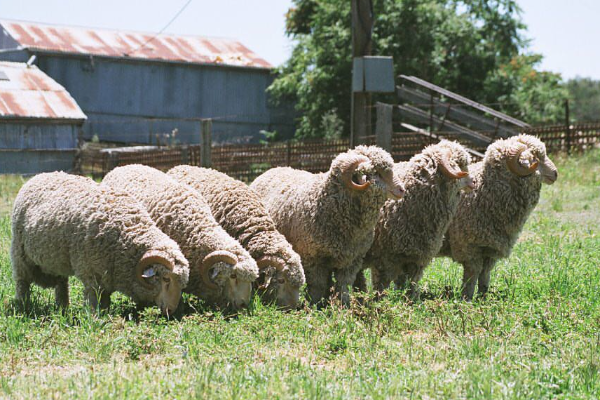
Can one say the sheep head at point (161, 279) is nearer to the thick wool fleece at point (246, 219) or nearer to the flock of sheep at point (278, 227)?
the flock of sheep at point (278, 227)

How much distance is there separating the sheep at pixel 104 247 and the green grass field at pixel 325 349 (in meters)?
0.28

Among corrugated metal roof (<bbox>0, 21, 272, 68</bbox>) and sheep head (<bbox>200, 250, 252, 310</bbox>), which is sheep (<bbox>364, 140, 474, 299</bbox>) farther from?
corrugated metal roof (<bbox>0, 21, 272, 68</bbox>)

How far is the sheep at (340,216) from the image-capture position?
7789 millimetres

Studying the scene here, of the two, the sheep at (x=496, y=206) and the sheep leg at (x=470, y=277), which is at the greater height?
the sheep at (x=496, y=206)

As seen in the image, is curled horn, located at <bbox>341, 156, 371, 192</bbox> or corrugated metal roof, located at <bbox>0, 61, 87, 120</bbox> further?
corrugated metal roof, located at <bbox>0, 61, 87, 120</bbox>

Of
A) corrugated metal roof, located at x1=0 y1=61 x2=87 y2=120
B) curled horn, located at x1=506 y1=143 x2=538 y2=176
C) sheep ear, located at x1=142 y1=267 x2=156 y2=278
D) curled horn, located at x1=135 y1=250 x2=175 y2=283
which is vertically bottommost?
sheep ear, located at x1=142 y1=267 x2=156 y2=278

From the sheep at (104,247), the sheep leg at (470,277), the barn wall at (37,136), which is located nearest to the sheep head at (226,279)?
the sheep at (104,247)

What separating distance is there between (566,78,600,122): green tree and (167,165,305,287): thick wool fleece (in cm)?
8882

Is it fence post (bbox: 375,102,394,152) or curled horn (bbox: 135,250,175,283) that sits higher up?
fence post (bbox: 375,102,394,152)

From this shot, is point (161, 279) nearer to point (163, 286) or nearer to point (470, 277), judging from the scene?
point (163, 286)

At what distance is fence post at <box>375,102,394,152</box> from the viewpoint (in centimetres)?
1507

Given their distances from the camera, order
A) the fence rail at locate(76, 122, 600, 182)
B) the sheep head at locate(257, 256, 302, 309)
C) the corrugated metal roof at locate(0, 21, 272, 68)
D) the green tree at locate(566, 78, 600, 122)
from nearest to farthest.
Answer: the sheep head at locate(257, 256, 302, 309)
the fence rail at locate(76, 122, 600, 182)
the corrugated metal roof at locate(0, 21, 272, 68)
the green tree at locate(566, 78, 600, 122)

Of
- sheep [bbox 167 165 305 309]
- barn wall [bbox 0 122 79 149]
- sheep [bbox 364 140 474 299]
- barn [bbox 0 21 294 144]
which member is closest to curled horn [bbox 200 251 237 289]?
sheep [bbox 167 165 305 309]

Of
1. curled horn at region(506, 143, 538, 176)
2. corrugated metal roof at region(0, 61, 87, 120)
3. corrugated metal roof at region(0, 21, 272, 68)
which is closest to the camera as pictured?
curled horn at region(506, 143, 538, 176)
